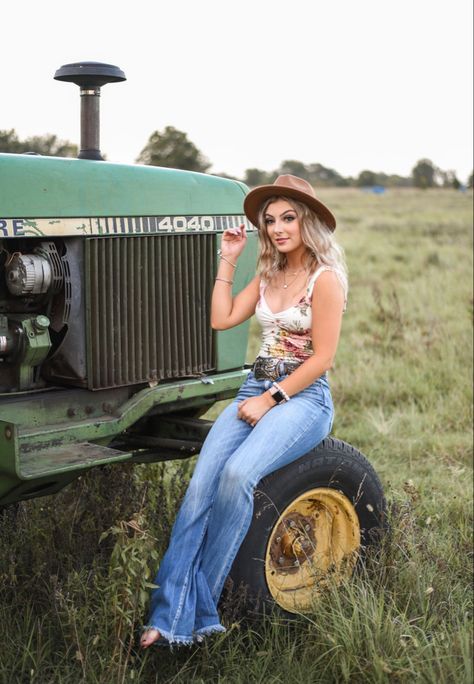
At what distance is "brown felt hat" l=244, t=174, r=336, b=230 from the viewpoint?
3270mm

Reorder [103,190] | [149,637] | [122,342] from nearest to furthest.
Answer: [149,637] < [103,190] < [122,342]

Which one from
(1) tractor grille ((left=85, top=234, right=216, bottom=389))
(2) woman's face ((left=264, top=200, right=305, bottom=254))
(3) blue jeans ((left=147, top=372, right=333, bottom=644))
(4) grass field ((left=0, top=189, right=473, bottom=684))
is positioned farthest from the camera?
(1) tractor grille ((left=85, top=234, right=216, bottom=389))

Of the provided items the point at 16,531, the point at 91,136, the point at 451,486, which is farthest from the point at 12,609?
the point at 451,486

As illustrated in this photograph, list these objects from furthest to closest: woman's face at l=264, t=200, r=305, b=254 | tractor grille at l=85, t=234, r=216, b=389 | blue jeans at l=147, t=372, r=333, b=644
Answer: tractor grille at l=85, t=234, r=216, b=389, woman's face at l=264, t=200, r=305, b=254, blue jeans at l=147, t=372, r=333, b=644

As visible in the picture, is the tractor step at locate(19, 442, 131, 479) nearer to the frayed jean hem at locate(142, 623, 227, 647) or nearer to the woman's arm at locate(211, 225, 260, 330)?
the frayed jean hem at locate(142, 623, 227, 647)

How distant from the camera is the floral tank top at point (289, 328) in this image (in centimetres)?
325

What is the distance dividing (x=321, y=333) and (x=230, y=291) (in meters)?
0.43

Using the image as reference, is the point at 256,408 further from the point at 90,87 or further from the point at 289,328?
the point at 90,87

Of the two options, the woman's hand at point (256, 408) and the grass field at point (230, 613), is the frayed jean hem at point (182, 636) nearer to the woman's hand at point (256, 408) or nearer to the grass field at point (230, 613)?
the grass field at point (230, 613)

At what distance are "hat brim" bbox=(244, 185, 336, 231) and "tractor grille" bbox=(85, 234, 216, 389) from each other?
417mm

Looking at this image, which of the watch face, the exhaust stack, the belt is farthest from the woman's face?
the exhaust stack

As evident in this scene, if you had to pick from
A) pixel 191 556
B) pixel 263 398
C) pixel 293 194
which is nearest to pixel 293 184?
pixel 293 194

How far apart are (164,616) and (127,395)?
0.94 m

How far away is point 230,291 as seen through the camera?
3467 mm
